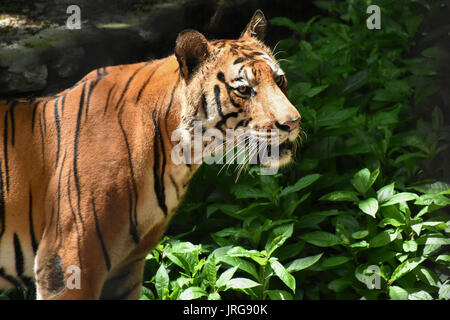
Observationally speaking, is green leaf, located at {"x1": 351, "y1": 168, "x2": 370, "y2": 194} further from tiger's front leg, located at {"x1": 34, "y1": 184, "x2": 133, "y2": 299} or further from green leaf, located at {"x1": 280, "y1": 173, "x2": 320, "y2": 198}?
tiger's front leg, located at {"x1": 34, "y1": 184, "x2": 133, "y2": 299}

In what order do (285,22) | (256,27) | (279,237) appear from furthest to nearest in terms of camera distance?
(285,22)
(279,237)
(256,27)

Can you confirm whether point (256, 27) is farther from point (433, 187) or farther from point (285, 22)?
point (285, 22)

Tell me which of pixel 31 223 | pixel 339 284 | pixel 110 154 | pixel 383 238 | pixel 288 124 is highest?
pixel 288 124

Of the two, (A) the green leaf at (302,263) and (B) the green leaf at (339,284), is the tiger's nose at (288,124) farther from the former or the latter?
(B) the green leaf at (339,284)

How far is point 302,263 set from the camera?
326cm

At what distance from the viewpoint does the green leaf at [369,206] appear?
3.33 m

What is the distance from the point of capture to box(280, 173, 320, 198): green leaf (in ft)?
11.4

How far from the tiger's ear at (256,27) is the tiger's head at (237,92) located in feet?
0.72

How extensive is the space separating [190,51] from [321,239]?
141 centimetres

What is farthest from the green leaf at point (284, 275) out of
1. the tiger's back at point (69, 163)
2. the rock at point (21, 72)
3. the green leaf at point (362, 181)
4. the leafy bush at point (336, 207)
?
the rock at point (21, 72)

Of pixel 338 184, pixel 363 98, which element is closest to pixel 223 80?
pixel 338 184

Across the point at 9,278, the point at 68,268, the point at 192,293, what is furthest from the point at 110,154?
the point at 192,293

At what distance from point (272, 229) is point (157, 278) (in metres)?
0.67

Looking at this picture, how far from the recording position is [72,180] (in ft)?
7.82
